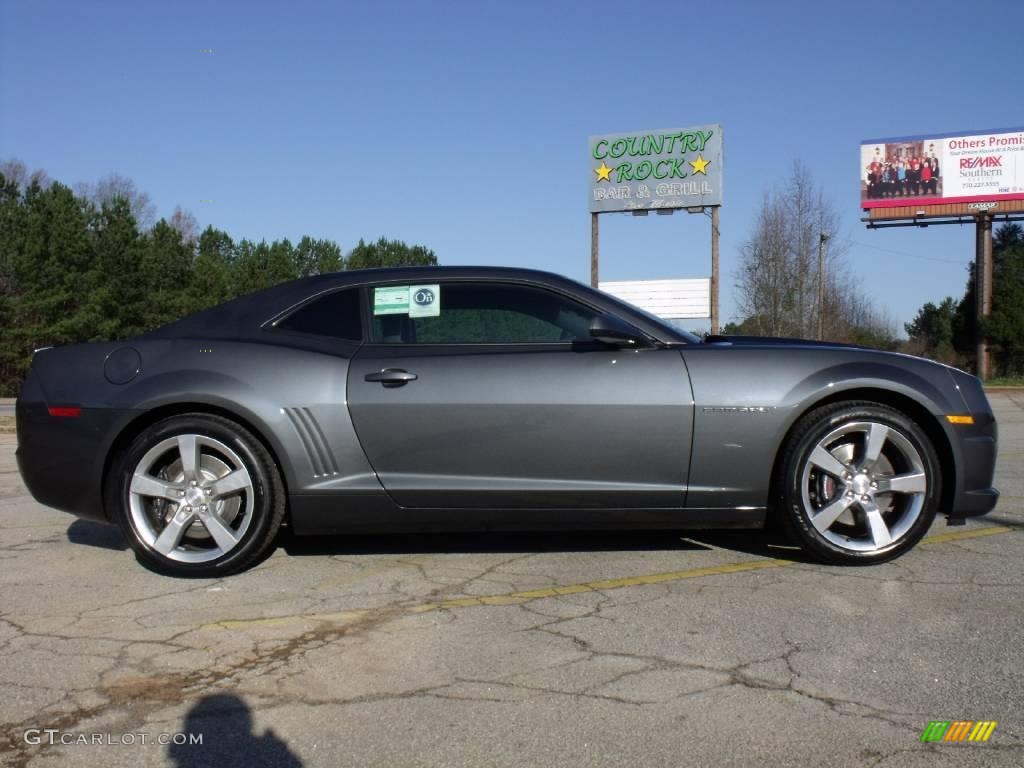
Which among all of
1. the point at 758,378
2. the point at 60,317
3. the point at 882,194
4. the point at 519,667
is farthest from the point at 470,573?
the point at 882,194

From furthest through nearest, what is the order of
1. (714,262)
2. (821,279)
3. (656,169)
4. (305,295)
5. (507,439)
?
(821,279) < (656,169) < (714,262) < (305,295) < (507,439)

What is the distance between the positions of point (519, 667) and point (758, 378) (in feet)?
6.17

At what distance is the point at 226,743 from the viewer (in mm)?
2648

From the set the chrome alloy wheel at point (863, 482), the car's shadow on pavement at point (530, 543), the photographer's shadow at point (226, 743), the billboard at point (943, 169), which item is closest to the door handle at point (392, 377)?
the car's shadow on pavement at point (530, 543)

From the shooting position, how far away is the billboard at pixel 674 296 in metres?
27.2

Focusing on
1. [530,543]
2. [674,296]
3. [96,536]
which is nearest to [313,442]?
[530,543]

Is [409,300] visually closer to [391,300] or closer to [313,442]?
[391,300]

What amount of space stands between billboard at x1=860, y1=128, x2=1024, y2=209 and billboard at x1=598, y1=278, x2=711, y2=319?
20.5 metres

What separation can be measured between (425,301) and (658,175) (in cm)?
2449

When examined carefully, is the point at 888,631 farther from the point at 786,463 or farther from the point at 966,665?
the point at 786,463

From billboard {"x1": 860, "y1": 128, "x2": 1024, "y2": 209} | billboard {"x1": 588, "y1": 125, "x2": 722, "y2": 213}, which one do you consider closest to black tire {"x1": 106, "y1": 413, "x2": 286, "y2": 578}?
billboard {"x1": 588, "y1": 125, "x2": 722, "y2": 213}

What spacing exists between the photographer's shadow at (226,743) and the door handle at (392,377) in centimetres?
176

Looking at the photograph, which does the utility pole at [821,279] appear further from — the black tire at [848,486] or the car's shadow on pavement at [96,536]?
the car's shadow on pavement at [96,536]

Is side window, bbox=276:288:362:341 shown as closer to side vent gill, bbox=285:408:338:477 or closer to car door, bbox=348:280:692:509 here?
car door, bbox=348:280:692:509
